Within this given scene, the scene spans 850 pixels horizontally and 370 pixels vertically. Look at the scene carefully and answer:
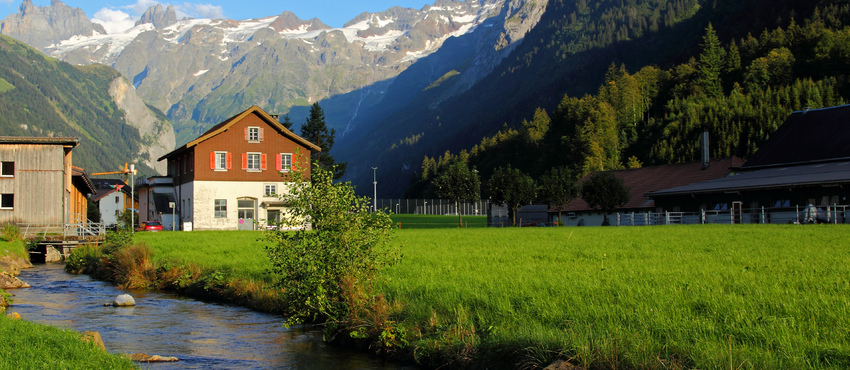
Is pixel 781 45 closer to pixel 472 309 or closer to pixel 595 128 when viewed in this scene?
pixel 595 128

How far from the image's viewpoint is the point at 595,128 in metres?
124

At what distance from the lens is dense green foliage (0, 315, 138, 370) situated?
9172 mm

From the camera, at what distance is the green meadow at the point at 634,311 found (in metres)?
8.65

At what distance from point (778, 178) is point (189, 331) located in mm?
49169

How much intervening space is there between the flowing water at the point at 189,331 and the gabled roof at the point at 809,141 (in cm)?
5540

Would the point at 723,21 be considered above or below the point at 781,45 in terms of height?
above

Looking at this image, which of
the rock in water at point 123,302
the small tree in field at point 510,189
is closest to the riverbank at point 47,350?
the rock in water at point 123,302

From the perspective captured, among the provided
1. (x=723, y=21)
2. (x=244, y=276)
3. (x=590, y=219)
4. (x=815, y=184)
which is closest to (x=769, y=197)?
(x=815, y=184)

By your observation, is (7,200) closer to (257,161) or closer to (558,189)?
(257,161)

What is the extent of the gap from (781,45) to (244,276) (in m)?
127

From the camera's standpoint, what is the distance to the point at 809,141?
6181 centimetres

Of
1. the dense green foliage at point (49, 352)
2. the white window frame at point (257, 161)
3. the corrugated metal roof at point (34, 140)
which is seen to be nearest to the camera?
the dense green foliage at point (49, 352)

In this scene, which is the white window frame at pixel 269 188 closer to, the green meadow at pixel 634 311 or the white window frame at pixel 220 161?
the white window frame at pixel 220 161

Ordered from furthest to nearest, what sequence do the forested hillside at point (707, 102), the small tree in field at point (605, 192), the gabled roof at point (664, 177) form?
1. the forested hillside at point (707, 102)
2. the gabled roof at point (664, 177)
3. the small tree in field at point (605, 192)
